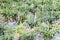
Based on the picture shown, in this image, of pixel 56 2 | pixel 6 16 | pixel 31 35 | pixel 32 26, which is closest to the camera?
pixel 31 35

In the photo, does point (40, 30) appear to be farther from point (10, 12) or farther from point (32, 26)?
point (10, 12)

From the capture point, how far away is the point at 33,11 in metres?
2.65

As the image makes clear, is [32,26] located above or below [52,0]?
below

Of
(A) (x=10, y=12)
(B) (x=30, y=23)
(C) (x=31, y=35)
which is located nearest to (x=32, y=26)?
(B) (x=30, y=23)

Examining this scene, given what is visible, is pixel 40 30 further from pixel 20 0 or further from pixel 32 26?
pixel 20 0

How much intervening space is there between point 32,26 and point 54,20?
0.32 m

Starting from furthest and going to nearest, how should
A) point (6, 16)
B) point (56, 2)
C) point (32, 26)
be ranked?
point (56, 2) → point (6, 16) → point (32, 26)

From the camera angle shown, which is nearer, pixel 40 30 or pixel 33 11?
pixel 40 30

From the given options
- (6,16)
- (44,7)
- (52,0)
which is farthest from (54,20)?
(6,16)

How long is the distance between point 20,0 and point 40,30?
2.72 ft

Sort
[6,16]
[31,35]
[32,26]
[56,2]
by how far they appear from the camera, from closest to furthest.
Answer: [31,35] < [32,26] < [6,16] < [56,2]

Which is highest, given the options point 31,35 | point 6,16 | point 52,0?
point 52,0

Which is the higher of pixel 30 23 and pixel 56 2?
pixel 56 2

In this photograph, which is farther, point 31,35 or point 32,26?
point 32,26
